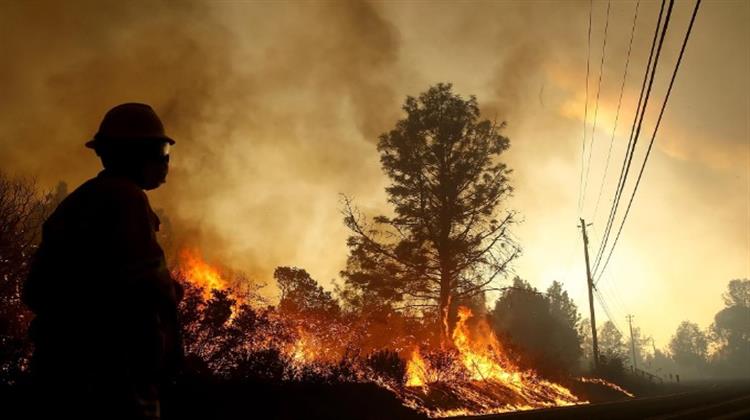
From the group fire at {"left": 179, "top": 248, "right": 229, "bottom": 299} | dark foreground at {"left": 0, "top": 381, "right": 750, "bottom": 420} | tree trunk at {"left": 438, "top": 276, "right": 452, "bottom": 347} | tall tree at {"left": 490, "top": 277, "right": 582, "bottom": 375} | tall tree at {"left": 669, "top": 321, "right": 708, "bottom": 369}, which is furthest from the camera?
tall tree at {"left": 669, "top": 321, "right": 708, "bottom": 369}

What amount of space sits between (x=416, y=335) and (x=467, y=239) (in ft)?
17.1

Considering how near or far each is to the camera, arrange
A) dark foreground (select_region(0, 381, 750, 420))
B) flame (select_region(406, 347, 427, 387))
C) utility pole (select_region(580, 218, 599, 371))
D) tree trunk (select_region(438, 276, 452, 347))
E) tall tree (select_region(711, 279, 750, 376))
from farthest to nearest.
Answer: tall tree (select_region(711, 279, 750, 376)), utility pole (select_region(580, 218, 599, 371)), tree trunk (select_region(438, 276, 452, 347)), flame (select_region(406, 347, 427, 387)), dark foreground (select_region(0, 381, 750, 420))

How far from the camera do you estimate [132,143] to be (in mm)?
1950

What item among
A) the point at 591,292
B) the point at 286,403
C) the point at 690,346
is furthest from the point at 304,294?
the point at 690,346

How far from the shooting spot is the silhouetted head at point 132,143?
76.4 inches

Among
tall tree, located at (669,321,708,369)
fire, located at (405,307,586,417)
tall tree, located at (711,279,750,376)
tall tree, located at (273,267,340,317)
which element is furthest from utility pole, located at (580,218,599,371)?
tall tree, located at (669,321,708,369)

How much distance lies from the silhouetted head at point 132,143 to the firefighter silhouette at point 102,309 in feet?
0.53

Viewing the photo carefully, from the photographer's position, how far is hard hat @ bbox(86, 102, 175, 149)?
1938 millimetres

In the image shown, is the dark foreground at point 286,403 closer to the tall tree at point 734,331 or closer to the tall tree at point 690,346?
the tall tree at point 734,331

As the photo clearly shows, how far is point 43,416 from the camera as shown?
154 centimetres

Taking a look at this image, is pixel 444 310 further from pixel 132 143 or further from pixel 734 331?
pixel 734 331

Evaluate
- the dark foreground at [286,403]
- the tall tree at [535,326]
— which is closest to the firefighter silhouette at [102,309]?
the dark foreground at [286,403]

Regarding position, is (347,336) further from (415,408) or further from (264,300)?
(415,408)

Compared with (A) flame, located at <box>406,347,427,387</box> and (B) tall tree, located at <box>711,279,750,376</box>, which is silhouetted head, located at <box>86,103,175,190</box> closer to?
(A) flame, located at <box>406,347,427,387</box>
